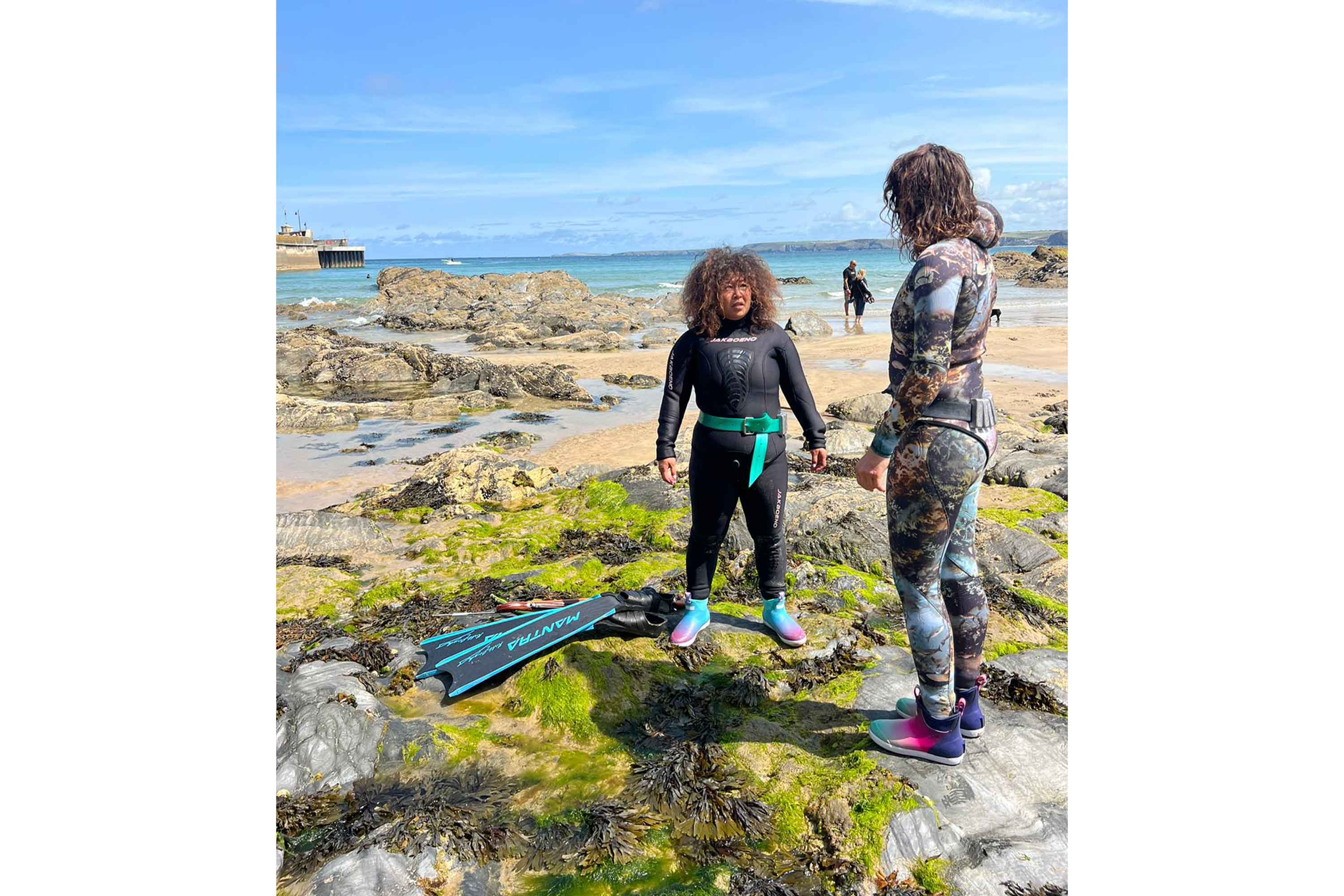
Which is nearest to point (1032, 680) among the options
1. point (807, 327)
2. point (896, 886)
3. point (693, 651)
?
point (896, 886)

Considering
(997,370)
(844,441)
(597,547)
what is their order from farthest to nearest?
(997,370) → (844,441) → (597,547)

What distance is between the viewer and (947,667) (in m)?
3.05

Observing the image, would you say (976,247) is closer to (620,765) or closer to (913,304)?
(913,304)

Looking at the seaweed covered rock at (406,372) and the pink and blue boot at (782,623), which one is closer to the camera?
the pink and blue boot at (782,623)

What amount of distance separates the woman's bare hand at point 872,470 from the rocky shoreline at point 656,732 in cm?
116

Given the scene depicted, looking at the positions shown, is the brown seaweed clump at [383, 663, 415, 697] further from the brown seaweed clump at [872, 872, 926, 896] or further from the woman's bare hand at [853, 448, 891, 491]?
the woman's bare hand at [853, 448, 891, 491]

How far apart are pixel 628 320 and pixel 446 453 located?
64.3ft

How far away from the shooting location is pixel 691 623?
4.25 metres

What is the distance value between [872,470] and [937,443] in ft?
0.82

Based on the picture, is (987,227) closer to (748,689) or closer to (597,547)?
(748,689)

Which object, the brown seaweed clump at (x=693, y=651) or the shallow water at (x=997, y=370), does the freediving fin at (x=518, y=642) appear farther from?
the shallow water at (x=997, y=370)

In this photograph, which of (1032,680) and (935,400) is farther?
(1032,680)

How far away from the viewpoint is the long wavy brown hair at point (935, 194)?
2.76m

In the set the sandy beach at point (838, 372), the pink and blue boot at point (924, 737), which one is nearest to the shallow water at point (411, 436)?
the sandy beach at point (838, 372)
